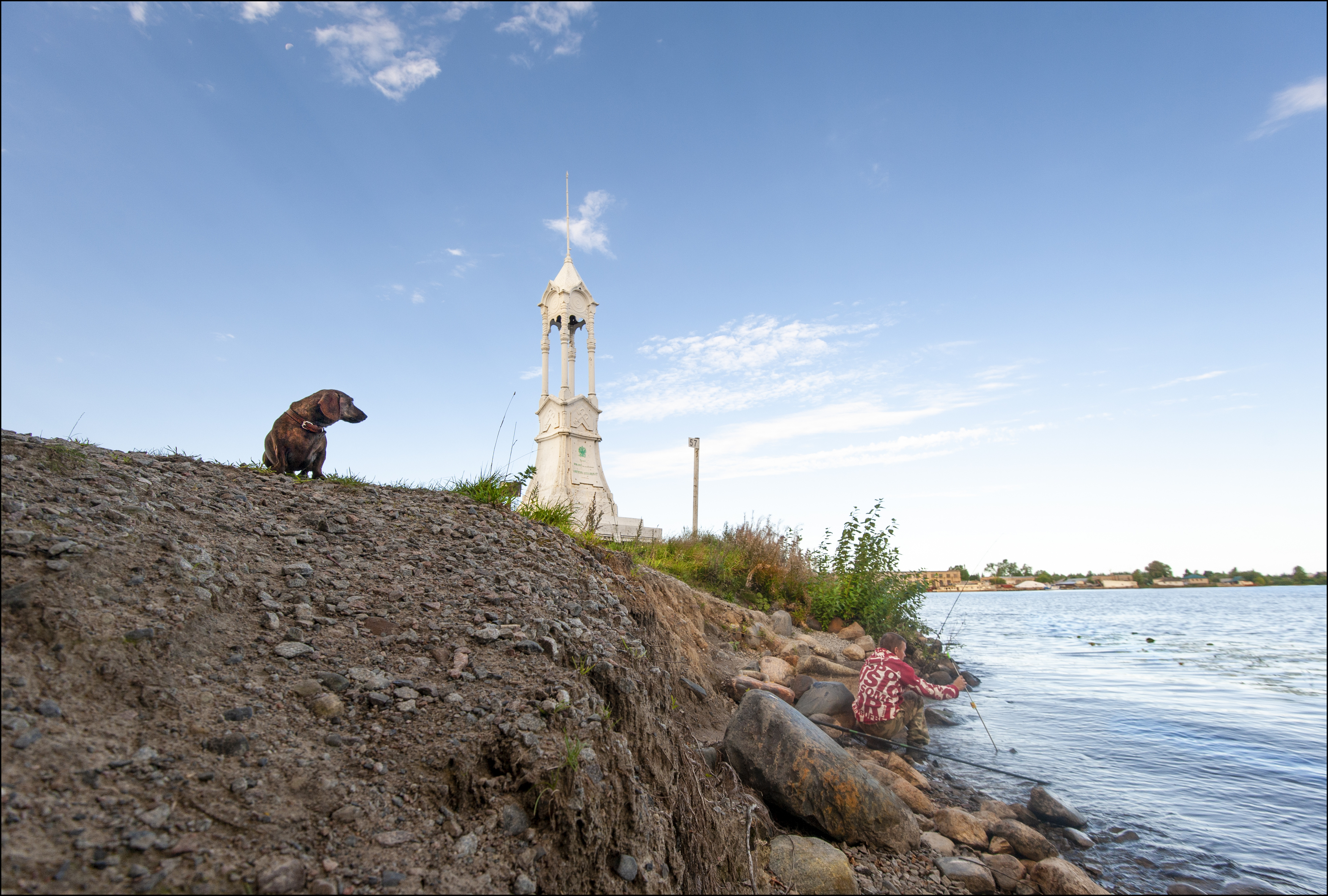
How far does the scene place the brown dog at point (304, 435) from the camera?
5625 millimetres

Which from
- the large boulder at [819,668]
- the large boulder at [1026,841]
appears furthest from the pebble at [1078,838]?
the large boulder at [819,668]

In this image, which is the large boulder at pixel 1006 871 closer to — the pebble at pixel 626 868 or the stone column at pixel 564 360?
the pebble at pixel 626 868

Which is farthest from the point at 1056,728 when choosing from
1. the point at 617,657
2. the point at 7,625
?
the point at 7,625

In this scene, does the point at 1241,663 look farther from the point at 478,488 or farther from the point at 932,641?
the point at 478,488

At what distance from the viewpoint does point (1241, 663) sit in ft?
47.4

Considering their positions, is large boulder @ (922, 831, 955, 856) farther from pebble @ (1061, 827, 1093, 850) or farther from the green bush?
the green bush

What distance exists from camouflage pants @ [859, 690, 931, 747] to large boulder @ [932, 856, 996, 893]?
2648 mm

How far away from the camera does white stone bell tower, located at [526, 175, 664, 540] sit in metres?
16.0

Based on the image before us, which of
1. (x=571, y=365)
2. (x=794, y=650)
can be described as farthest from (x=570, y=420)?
(x=794, y=650)

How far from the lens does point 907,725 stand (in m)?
7.43

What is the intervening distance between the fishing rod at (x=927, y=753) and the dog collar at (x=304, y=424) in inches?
237

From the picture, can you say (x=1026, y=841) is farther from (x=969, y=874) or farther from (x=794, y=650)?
(x=794, y=650)

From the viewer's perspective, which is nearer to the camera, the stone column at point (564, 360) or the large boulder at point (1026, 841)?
the large boulder at point (1026, 841)

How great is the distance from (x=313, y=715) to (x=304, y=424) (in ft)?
12.0
